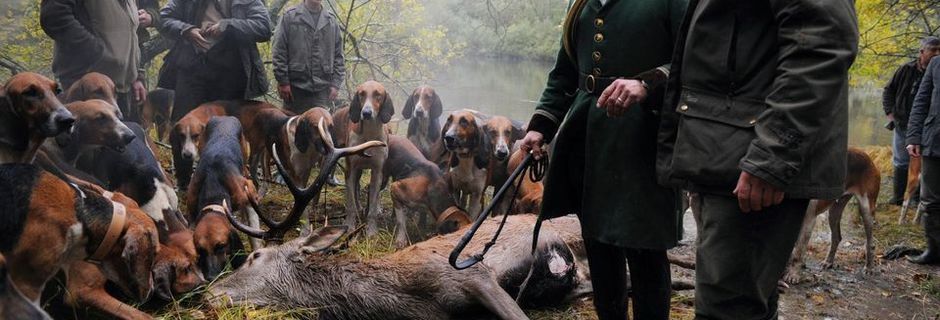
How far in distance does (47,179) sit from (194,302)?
1184 mm

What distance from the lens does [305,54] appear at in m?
7.70

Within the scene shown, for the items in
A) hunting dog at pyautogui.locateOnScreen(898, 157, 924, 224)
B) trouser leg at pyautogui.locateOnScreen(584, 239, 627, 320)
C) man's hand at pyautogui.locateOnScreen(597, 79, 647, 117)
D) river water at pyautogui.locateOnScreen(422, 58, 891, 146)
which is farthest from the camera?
river water at pyautogui.locateOnScreen(422, 58, 891, 146)

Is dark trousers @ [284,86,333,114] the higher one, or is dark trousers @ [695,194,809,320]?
dark trousers @ [695,194,809,320]

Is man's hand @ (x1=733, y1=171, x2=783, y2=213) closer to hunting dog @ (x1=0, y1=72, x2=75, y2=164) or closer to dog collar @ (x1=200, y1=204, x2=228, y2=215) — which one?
dog collar @ (x1=200, y1=204, x2=228, y2=215)

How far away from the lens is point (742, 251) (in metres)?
2.13

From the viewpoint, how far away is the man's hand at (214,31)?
6.89 m

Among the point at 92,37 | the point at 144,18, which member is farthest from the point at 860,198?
the point at 144,18

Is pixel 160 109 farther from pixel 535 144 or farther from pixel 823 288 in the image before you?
pixel 823 288

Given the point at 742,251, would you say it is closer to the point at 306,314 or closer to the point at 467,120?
the point at 306,314

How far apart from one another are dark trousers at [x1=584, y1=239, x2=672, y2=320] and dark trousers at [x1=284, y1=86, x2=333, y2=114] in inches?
218

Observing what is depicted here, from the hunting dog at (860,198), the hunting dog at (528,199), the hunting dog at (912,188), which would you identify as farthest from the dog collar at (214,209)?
the hunting dog at (912,188)

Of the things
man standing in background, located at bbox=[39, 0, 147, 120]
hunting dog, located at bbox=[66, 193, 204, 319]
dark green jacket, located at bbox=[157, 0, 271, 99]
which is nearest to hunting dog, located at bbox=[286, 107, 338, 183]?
dark green jacket, located at bbox=[157, 0, 271, 99]

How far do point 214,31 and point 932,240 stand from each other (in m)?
7.13

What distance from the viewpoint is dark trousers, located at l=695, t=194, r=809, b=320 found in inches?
83.1
